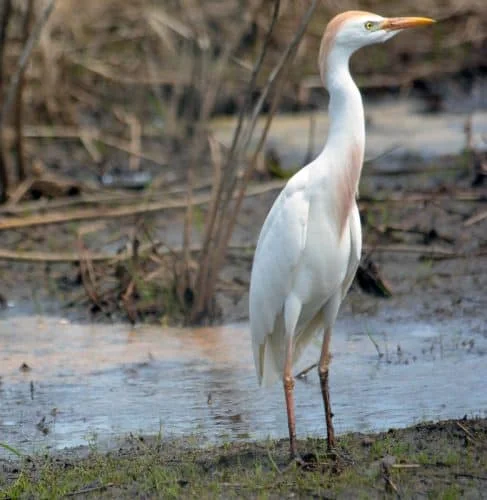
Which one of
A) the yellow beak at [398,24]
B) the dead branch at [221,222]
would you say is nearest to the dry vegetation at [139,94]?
the dead branch at [221,222]

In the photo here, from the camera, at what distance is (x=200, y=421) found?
5.00 meters

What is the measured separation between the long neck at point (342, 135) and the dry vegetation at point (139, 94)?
2463 mm

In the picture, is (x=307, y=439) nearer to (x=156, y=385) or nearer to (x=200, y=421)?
(x=200, y=421)

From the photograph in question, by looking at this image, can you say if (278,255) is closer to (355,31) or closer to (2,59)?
(355,31)

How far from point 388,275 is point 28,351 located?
2.17m

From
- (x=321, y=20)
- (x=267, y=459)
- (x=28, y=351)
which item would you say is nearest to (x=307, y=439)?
(x=267, y=459)

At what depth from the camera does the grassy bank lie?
3.86m

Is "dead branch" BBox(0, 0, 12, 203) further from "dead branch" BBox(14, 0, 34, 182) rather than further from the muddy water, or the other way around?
the muddy water

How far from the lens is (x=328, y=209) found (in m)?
4.30

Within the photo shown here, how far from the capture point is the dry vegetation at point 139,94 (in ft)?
25.1

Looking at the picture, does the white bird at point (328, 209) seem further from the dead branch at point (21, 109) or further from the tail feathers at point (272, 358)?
the dead branch at point (21, 109)

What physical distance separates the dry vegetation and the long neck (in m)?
2.46

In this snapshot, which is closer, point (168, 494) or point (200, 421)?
point (168, 494)

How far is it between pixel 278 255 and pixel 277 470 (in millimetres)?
787
